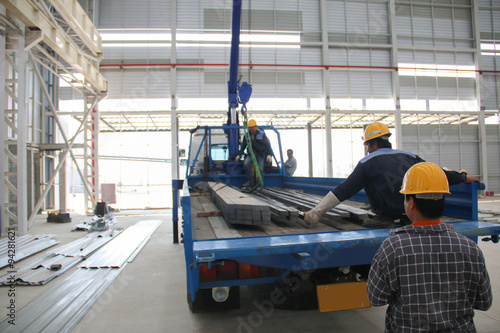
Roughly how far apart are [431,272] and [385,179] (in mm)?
1271

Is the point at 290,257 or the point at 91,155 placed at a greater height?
the point at 91,155

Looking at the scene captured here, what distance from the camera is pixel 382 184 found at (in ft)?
7.95

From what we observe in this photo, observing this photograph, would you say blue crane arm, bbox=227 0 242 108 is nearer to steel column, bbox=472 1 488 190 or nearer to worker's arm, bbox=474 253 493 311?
worker's arm, bbox=474 253 493 311

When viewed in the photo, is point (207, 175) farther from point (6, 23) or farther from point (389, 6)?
point (389, 6)

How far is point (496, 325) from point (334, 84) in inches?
493

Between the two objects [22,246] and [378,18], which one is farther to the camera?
[378,18]

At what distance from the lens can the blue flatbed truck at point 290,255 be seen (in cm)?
183

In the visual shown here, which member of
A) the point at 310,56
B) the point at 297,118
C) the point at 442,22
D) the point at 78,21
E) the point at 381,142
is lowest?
the point at 381,142

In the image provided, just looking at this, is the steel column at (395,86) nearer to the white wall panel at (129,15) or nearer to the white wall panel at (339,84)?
the white wall panel at (339,84)

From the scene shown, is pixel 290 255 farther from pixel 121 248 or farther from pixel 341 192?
pixel 121 248

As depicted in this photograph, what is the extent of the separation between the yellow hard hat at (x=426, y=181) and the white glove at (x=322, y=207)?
3.65 feet

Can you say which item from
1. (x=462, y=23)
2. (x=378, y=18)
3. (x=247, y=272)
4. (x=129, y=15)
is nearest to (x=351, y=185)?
(x=247, y=272)

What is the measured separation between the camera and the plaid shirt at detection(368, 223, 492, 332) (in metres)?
1.21

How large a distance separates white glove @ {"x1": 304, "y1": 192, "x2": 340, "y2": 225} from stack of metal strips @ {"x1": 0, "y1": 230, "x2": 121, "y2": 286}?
3.68m
